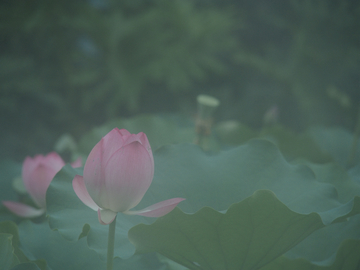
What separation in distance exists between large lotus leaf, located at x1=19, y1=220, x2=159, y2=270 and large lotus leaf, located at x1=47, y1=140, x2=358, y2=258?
6 cm

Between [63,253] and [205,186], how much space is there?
25cm

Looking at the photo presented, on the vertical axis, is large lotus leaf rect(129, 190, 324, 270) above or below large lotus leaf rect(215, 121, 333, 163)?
below

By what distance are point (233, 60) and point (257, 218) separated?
Result: 2297mm

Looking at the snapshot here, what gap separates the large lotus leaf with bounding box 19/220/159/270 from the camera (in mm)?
533

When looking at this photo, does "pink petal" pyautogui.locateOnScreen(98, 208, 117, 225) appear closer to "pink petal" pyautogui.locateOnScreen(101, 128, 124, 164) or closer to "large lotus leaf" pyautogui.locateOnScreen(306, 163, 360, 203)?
"pink petal" pyautogui.locateOnScreen(101, 128, 124, 164)

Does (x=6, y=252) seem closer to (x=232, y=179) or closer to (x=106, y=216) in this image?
(x=106, y=216)

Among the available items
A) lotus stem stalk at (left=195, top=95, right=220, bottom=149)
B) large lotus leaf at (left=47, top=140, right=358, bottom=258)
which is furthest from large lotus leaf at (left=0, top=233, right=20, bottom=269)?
lotus stem stalk at (left=195, top=95, right=220, bottom=149)

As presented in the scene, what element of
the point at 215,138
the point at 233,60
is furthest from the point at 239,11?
the point at 215,138

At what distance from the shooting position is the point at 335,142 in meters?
1.32

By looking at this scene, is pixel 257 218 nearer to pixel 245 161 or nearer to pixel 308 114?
pixel 245 161

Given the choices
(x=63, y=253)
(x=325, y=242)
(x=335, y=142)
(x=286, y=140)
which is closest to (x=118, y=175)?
(x=63, y=253)

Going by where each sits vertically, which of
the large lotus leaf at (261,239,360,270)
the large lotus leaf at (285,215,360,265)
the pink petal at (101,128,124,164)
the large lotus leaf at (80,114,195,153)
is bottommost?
the large lotus leaf at (261,239,360,270)

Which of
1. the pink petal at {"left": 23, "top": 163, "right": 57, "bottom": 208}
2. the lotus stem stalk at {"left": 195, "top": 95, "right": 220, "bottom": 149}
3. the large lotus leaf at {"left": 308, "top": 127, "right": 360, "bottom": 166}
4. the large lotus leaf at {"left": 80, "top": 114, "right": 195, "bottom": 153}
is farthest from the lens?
the large lotus leaf at {"left": 308, "top": 127, "right": 360, "bottom": 166}

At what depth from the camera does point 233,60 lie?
260 centimetres
